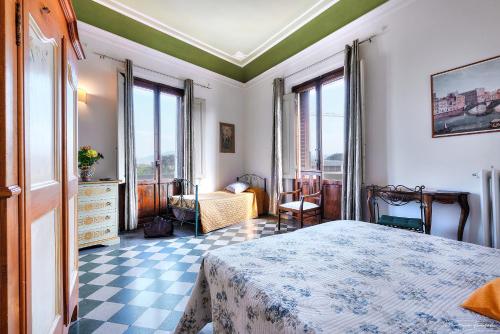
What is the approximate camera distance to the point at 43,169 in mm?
916

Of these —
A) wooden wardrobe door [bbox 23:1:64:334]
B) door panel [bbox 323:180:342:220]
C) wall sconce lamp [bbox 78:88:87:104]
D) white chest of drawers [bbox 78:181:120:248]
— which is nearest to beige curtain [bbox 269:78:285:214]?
door panel [bbox 323:180:342:220]

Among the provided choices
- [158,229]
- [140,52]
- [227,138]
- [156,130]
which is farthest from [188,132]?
[158,229]

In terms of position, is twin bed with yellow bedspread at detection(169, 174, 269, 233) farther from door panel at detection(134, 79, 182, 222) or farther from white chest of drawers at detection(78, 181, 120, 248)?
white chest of drawers at detection(78, 181, 120, 248)

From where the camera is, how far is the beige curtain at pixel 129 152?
141 inches

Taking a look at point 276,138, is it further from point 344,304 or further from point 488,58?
point 344,304

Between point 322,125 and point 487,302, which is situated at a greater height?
point 322,125

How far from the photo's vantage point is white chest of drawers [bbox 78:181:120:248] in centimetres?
283

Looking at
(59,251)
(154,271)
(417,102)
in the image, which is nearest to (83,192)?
(154,271)

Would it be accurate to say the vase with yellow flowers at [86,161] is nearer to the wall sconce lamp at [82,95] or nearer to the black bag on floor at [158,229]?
the wall sconce lamp at [82,95]

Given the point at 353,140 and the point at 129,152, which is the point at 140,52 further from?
the point at 353,140

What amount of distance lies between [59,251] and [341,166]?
3302 mm

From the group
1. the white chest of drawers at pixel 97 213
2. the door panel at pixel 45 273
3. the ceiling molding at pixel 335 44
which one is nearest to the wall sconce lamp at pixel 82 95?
the white chest of drawers at pixel 97 213

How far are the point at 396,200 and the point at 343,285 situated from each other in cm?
219

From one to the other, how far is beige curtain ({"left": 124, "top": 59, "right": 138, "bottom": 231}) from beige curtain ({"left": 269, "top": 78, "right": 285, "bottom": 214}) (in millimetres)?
2453
